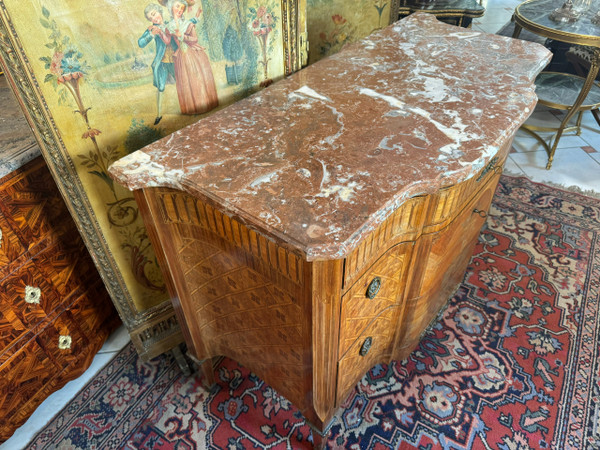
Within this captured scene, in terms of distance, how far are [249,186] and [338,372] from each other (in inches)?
24.2

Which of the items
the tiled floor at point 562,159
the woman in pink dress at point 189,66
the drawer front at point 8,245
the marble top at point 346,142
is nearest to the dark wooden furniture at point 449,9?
the tiled floor at point 562,159

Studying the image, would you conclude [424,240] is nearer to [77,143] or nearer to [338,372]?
[338,372]

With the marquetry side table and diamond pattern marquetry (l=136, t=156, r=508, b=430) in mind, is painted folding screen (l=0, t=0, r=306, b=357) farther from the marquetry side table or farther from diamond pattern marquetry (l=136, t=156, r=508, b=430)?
the marquetry side table

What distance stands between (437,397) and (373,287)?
83 cm

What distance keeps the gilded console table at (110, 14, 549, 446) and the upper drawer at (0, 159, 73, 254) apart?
476 mm

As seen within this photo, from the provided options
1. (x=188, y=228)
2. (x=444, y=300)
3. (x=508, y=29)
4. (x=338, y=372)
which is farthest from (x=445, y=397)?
(x=508, y=29)

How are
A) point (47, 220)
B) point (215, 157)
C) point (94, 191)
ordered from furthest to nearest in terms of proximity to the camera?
1. point (47, 220)
2. point (94, 191)
3. point (215, 157)

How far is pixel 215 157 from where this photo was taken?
1040 mm

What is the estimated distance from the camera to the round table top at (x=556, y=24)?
100 inches

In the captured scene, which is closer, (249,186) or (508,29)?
(249,186)

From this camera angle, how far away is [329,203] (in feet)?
2.92

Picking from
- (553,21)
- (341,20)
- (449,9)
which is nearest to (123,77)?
(341,20)

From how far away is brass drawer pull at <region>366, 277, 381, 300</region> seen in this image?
1.09m

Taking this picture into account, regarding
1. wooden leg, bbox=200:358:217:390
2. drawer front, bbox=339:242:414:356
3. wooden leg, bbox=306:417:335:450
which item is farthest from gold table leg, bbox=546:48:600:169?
wooden leg, bbox=200:358:217:390
